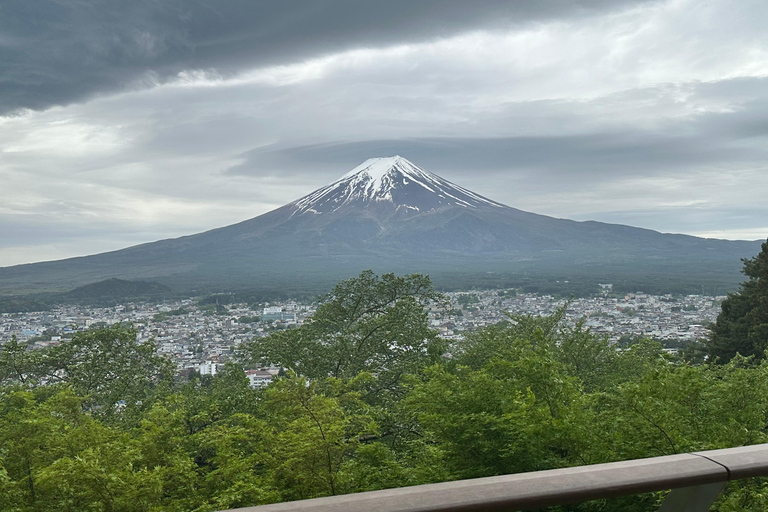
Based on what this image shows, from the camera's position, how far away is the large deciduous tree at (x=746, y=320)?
701 inches

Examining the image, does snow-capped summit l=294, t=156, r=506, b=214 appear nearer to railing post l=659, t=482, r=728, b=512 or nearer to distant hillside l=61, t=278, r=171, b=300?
distant hillside l=61, t=278, r=171, b=300

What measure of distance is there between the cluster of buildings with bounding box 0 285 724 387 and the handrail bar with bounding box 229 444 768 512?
947 inches

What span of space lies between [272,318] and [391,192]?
12799cm

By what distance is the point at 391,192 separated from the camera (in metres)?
172

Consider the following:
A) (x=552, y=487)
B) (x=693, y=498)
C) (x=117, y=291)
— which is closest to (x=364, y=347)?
(x=693, y=498)

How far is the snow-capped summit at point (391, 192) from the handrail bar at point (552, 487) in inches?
6040

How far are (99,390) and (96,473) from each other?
8.79 m

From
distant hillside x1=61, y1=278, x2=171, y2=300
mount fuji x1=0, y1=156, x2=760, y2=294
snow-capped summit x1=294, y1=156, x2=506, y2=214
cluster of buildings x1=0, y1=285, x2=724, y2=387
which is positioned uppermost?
snow-capped summit x1=294, y1=156, x2=506, y2=214

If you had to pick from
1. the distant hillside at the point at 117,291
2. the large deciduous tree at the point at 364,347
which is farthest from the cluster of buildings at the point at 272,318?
the large deciduous tree at the point at 364,347

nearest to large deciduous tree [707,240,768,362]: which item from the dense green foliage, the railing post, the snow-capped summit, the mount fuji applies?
the dense green foliage

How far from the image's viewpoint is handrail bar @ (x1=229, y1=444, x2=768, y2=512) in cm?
140

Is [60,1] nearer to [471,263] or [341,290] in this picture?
[341,290]

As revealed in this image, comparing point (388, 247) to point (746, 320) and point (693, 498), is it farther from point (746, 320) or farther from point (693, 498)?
point (693, 498)

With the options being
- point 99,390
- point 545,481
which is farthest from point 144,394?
point 545,481
